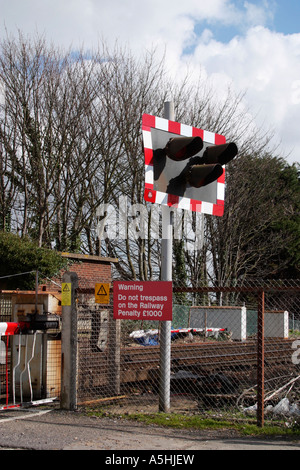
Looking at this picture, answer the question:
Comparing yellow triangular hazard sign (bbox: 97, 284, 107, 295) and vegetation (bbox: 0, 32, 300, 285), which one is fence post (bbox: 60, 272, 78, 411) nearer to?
yellow triangular hazard sign (bbox: 97, 284, 107, 295)

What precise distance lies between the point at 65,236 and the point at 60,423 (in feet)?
54.6

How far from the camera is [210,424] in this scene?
668 cm

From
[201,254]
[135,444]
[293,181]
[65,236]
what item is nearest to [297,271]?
[293,181]

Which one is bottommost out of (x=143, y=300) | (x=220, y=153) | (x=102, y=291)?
(x=143, y=300)

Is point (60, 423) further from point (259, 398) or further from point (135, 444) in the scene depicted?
point (259, 398)

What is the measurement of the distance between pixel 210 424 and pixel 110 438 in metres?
1.37

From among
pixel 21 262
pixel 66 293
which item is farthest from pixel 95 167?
pixel 66 293

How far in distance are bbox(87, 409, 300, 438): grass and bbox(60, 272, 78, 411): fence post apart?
55 centimetres

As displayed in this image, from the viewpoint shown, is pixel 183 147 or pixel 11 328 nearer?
pixel 183 147

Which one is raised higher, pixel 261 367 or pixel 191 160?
pixel 191 160

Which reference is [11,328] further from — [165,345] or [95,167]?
[95,167]

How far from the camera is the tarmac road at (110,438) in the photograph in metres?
5.61

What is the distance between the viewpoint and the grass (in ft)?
20.7

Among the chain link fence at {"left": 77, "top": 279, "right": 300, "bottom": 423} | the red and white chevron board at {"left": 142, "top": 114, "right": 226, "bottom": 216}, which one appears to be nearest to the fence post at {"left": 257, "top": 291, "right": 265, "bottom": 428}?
the chain link fence at {"left": 77, "top": 279, "right": 300, "bottom": 423}
